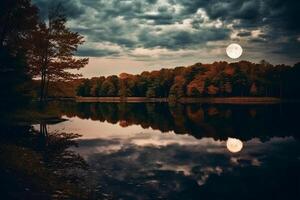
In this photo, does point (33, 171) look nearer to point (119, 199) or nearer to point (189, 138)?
point (119, 199)

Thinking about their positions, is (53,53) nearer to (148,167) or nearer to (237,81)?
(148,167)

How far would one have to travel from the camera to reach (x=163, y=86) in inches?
6816

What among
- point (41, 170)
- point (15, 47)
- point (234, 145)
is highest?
point (15, 47)

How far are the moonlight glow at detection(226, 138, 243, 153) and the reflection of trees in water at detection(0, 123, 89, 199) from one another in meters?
11.4

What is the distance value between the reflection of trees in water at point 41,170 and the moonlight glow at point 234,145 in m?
11.4

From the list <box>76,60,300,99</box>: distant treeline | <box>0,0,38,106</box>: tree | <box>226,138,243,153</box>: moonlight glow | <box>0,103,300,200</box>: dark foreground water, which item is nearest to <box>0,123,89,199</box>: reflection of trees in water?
<box>0,103,300,200</box>: dark foreground water

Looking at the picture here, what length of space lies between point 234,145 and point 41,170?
16.3 m

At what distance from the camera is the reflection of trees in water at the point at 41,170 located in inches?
515

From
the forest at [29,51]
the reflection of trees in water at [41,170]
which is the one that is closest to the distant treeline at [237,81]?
the forest at [29,51]

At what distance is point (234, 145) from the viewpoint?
90.8 ft

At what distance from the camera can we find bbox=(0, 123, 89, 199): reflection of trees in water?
515 inches

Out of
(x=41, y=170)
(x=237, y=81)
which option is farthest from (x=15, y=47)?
(x=237, y=81)

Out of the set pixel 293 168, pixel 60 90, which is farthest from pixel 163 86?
pixel 293 168

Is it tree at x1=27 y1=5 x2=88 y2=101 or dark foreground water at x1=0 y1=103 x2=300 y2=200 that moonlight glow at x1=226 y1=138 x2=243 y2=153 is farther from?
tree at x1=27 y1=5 x2=88 y2=101
